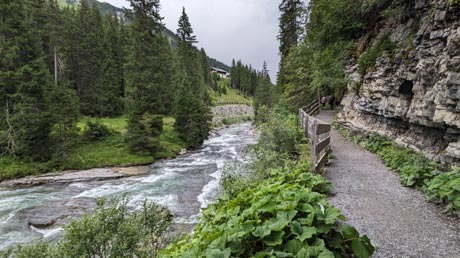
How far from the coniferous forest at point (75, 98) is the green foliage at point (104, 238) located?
15.3 m

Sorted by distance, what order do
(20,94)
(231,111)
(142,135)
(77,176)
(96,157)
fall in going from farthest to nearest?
(231,111) < (142,135) < (96,157) < (20,94) < (77,176)

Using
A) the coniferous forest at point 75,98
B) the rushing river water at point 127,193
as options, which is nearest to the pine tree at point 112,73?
the coniferous forest at point 75,98

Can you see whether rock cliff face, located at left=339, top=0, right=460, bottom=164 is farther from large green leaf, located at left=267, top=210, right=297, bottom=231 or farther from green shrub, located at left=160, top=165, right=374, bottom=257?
large green leaf, located at left=267, top=210, right=297, bottom=231

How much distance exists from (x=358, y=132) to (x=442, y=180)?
24.7 ft

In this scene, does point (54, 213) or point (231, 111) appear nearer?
point (54, 213)

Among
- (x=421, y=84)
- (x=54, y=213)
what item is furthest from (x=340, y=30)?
(x=54, y=213)

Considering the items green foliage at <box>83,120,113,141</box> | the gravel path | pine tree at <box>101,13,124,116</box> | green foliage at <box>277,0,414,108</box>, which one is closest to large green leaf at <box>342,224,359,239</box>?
the gravel path

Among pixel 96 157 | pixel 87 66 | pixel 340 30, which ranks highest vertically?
pixel 87 66

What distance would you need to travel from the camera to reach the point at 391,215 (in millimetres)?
4488

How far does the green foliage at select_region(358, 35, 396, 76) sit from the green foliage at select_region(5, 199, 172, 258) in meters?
10.8

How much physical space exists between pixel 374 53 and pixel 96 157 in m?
20.9

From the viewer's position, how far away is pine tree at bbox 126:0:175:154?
22.5 metres

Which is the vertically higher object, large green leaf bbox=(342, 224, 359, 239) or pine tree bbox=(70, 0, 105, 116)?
pine tree bbox=(70, 0, 105, 116)

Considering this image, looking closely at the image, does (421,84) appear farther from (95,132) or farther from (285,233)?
(95,132)
